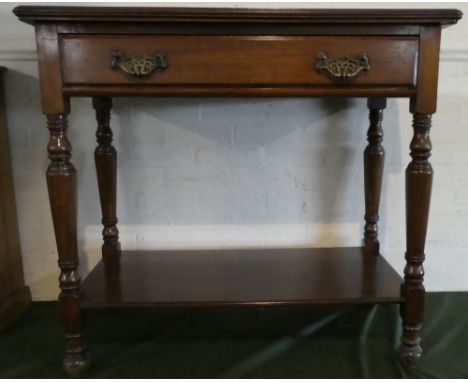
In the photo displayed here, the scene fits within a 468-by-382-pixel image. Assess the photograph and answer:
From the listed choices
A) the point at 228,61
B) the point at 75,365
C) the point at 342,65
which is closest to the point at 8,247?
the point at 75,365

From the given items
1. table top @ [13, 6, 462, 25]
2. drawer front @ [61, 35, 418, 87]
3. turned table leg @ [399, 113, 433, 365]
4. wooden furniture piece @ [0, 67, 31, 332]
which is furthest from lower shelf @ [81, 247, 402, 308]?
table top @ [13, 6, 462, 25]

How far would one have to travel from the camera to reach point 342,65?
0.93 metres

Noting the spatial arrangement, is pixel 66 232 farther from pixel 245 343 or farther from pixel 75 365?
pixel 245 343

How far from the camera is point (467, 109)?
1.40 m

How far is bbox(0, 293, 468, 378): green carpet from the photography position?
3.52 ft

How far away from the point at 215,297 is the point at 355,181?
0.63 meters

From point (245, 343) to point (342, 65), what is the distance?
738mm

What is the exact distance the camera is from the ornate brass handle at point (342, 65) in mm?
929

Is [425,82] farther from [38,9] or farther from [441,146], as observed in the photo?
[38,9]

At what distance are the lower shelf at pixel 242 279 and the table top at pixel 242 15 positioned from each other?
0.62 m

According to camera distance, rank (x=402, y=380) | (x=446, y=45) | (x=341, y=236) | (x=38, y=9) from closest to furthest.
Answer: (x=38, y=9)
(x=402, y=380)
(x=446, y=45)
(x=341, y=236)

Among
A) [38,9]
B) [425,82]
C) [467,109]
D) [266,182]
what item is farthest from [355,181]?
[38,9]

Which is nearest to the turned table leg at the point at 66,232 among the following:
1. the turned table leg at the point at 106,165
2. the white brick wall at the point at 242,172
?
the turned table leg at the point at 106,165

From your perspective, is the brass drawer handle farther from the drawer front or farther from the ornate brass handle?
the ornate brass handle
